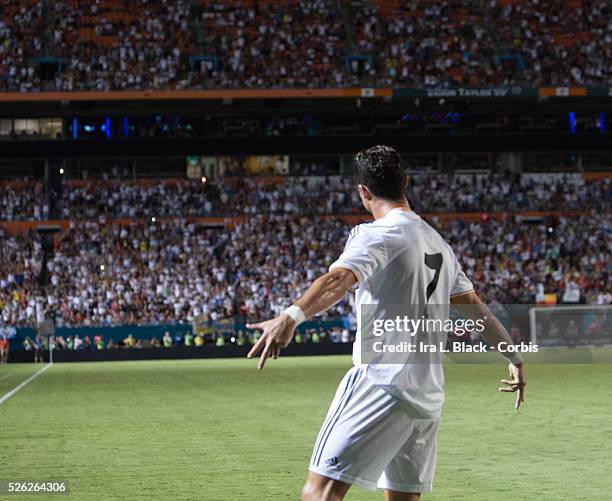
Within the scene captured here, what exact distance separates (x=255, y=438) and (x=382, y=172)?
997cm

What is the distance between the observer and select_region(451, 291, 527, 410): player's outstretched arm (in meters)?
6.11

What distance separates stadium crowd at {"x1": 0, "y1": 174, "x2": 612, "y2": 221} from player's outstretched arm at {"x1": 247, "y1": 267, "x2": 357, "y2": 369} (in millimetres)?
49033

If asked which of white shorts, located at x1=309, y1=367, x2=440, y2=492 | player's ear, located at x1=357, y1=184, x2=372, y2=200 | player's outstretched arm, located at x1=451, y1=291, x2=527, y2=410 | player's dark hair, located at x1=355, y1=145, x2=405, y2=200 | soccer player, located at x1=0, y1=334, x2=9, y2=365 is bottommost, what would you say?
soccer player, located at x1=0, y1=334, x2=9, y2=365

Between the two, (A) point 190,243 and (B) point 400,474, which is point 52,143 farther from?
(B) point 400,474

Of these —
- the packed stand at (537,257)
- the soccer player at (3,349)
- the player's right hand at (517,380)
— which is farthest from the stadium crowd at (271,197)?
the player's right hand at (517,380)

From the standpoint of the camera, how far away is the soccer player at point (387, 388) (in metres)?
5.45

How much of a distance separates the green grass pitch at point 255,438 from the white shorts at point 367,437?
14.9ft

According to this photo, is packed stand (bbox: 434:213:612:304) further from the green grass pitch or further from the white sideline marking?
the green grass pitch

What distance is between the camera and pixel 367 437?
5.48 metres

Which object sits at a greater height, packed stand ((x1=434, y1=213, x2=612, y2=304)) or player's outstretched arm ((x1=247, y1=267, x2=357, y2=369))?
player's outstretched arm ((x1=247, y1=267, x2=357, y2=369))

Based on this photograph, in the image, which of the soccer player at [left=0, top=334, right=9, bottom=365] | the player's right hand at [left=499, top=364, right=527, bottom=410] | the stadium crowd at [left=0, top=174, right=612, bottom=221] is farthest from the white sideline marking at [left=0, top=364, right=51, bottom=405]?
the player's right hand at [left=499, top=364, right=527, bottom=410]

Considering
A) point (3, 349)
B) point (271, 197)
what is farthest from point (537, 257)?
point (3, 349)

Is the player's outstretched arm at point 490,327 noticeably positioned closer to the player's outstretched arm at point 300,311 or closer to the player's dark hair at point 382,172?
the player's dark hair at point 382,172

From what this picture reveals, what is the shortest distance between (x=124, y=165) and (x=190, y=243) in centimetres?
875
